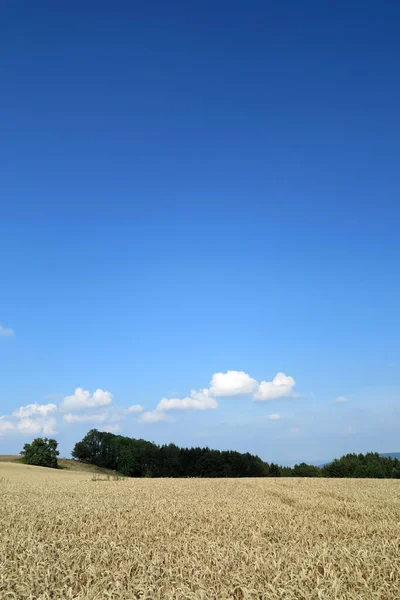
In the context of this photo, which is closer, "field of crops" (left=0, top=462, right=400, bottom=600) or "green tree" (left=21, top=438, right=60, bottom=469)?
"field of crops" (left=0, top=462, right=400, bottom=600)

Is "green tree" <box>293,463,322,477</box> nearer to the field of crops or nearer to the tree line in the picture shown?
the tree line

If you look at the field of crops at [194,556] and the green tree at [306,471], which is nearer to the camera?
the field of crops at [194,556]

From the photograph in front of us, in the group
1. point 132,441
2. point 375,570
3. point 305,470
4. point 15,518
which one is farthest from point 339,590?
point 132,441

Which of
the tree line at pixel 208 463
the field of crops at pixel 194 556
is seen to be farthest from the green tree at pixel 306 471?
the field of crops at pixel 194 556

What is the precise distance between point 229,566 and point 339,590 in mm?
1677

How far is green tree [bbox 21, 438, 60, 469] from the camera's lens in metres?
76.8

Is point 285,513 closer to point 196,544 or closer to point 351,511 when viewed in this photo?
point 351,511

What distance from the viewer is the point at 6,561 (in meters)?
6.95

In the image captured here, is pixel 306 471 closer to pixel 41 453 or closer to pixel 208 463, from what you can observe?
pixel 208 463

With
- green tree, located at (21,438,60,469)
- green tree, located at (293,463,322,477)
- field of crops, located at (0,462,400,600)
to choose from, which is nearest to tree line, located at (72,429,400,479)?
green tree, located at (293,463,322,477)

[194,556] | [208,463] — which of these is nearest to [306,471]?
[208,463]

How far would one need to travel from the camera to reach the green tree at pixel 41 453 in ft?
252

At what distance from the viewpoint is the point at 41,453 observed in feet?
253

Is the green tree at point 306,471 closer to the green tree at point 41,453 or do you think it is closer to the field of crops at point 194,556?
the green tree at point 41,453
